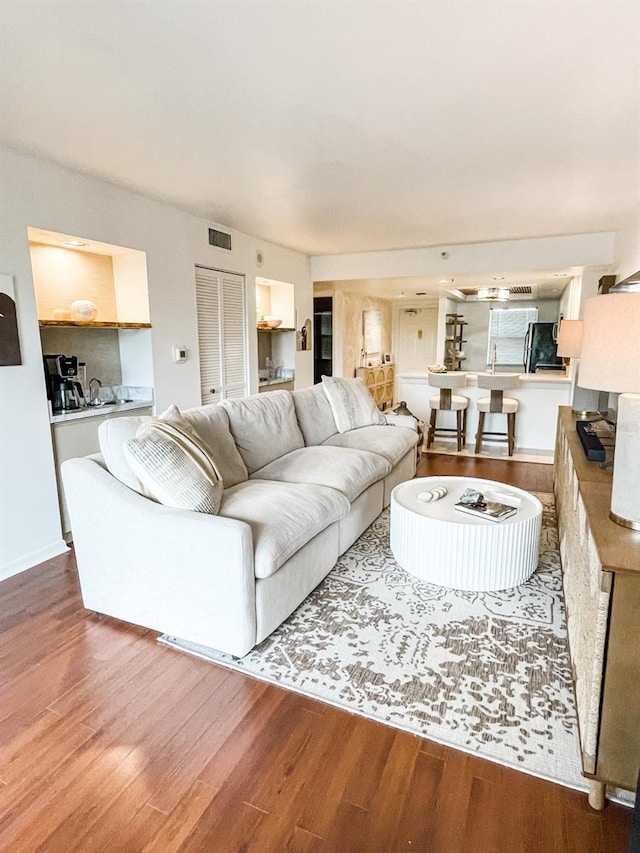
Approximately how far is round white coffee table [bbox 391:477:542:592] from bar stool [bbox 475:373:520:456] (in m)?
2.90

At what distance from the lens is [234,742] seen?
1.64 metres

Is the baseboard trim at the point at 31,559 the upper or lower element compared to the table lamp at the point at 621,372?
lower

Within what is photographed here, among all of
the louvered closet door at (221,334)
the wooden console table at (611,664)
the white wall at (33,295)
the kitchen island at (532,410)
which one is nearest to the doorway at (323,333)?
the kitchen island at (532,410)

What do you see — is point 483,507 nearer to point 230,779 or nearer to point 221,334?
point 230,779

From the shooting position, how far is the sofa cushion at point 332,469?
297cm

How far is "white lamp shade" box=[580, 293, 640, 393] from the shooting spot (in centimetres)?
152

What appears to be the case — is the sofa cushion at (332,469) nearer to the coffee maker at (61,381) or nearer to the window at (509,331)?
the coffee maker at (61,381)

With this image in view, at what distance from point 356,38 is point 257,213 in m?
2.57

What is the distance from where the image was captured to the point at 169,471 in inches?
83.4

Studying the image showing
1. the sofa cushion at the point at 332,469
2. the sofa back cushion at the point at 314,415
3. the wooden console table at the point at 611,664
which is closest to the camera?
the wooden console table at the point at 611,664

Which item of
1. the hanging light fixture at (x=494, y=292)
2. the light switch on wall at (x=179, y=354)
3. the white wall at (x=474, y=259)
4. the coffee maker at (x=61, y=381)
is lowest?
the coffee maker at (x=61, y=381)

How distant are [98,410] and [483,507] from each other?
2.63 metres

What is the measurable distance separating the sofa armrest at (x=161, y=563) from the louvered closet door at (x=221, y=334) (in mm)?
2379

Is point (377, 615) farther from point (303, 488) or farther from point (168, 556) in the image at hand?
point (168, 556)
